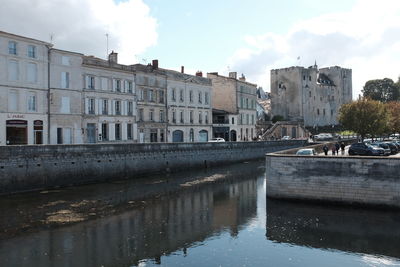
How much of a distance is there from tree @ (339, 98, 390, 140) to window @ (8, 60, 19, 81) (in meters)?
35.3

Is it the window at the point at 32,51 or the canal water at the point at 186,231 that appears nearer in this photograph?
the canal water at the point at 186,231

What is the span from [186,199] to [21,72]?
19.2 meters

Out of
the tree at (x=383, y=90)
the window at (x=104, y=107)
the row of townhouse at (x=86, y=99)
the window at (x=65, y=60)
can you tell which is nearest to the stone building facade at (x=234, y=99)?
the row of townhouse at (x=86, y=99)

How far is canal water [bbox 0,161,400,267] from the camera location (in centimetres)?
1599

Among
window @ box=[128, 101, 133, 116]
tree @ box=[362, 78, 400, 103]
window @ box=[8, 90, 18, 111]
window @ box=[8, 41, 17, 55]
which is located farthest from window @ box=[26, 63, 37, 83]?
tree @ box=[362, 78, 400, 103]

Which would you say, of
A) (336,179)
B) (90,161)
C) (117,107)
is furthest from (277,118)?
(336,179)

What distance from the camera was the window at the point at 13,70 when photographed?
118 feet

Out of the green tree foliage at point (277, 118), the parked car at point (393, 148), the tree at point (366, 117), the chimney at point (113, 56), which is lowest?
the parked car at point (393, 148)

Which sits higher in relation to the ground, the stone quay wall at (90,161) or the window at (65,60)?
the window at (65,60)

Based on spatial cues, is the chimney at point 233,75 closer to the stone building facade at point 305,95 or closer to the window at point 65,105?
the stone building facade at point 305,95

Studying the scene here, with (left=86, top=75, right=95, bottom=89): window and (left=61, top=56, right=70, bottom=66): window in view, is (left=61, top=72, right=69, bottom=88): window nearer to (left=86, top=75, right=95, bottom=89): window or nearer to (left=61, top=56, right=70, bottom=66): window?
(left=61, top=56, right=70, bottom=66): window

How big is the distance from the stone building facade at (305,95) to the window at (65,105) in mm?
61957

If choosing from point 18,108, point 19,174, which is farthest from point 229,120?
point 19,174

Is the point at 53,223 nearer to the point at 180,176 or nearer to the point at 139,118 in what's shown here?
the point at 180,176
